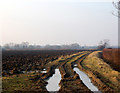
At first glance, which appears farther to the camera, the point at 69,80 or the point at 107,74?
the point at 107,74

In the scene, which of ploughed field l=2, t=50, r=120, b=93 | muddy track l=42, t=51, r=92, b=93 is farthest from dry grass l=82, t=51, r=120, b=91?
muddy track l=42, t=51, r=92, b=93

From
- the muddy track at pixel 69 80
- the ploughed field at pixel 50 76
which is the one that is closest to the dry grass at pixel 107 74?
the ploughed field at pixel 50 76

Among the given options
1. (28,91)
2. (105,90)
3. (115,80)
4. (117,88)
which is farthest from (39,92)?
(115,80)

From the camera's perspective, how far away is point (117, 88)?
32.7ft

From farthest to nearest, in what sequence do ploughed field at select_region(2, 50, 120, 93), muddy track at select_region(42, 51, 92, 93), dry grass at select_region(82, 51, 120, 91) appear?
dry grass at select_region(82, 51, 120, 91) → ploughed field at select_region(2, 50, 120, 93) → muddy track at select_region(42, 51, 92, 93)

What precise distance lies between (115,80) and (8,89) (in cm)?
781

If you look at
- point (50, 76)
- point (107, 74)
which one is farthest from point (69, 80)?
point (107, 74)

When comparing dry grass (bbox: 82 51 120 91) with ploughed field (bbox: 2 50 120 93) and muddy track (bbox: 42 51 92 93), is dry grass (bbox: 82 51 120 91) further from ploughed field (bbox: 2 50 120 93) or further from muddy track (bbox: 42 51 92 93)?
muddy track (bbox: 42 51 92 93)

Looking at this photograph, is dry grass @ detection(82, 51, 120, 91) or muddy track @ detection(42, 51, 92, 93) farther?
dry grass @ detection(82, 51, 120, 91)

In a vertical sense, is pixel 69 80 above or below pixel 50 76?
above

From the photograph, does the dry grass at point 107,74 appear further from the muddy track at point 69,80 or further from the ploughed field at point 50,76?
the muddy track at point 69,80

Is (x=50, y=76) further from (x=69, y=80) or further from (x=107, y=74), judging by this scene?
(x=107, y=74)

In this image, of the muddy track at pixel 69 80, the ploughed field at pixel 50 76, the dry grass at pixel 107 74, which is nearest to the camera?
the muddy track at pixel 69 80

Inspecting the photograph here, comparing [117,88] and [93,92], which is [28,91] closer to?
[93,92]
